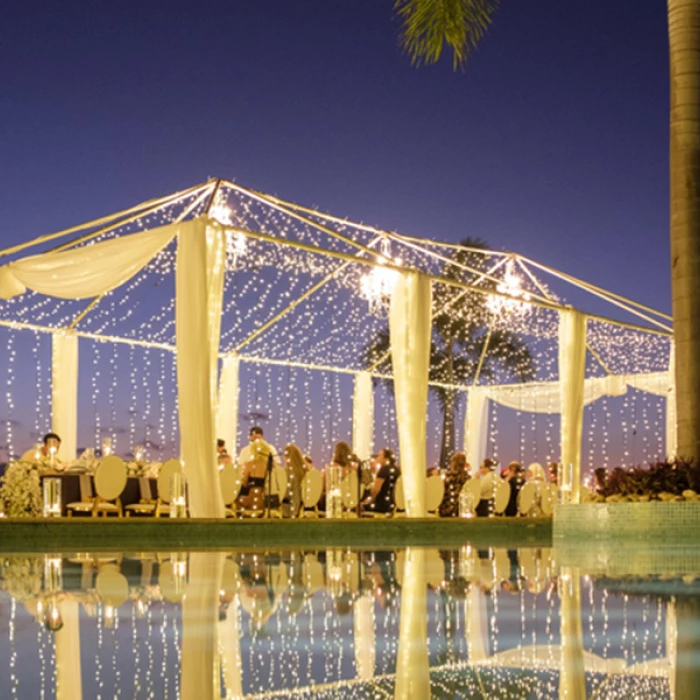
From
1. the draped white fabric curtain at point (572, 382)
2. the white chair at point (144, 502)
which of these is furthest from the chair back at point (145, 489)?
the draped white fabric curtain at point (572, 382)

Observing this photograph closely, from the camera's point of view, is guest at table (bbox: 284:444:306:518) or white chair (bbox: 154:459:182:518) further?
guest at table (bbox: 284:444:306:518)

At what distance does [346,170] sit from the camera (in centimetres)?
2769

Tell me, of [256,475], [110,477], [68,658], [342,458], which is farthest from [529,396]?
[68,658]

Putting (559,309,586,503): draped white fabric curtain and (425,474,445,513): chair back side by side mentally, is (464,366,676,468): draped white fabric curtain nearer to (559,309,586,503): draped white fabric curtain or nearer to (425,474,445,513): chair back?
(559,309,586,503): draped white fabric curtain

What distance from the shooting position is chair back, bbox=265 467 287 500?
595 inches

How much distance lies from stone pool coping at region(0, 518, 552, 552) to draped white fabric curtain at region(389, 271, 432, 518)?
83 centimetres

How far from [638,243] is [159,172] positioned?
1170cm

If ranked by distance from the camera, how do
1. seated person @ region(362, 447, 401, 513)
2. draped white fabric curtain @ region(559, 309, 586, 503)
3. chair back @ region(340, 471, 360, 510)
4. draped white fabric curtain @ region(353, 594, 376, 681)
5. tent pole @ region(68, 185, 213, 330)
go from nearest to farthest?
draped white fabric curtain @ region(353, 594, 376, 681) < tent pole @ region(68, 185, 213, 330) < seated person @ region(362, 447, 401, 513) < chair back @ region(340, 471, 360, 510) < draped white fabric curtain @ region(559, 309, 586, 503)

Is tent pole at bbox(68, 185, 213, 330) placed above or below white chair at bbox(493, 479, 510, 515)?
above

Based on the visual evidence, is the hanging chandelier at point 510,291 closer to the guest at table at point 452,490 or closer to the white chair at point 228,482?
the guest at table at point 452,490

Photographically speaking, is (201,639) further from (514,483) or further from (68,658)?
(514,483)

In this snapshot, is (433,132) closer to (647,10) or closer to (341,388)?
(647,10)

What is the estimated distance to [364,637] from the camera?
3693 millimetres

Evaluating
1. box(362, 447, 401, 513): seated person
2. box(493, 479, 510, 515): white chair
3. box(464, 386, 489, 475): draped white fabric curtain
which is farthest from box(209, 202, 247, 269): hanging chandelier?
box(464, 386, 489, 475): draped white fabric curtain
